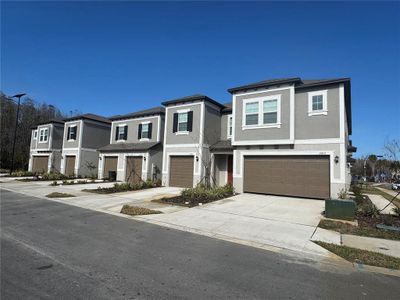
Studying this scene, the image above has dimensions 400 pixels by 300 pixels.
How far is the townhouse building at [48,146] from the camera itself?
1265 inches

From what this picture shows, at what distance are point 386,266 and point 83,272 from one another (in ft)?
19.3

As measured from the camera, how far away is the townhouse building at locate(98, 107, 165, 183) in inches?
875

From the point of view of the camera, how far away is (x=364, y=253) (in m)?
6.02

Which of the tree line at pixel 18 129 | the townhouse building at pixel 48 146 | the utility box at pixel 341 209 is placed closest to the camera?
the utility box at pixel 341 209

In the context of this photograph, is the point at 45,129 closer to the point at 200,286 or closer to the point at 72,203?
the point at 72,203

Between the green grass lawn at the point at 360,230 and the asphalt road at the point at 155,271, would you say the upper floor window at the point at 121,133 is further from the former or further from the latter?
the green grass lawn at the point at 360,230

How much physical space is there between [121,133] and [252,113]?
14730mm

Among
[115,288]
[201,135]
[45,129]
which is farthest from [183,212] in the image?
[45,129]

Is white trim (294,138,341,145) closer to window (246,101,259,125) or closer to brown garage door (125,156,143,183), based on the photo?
window (246,101,259,125)

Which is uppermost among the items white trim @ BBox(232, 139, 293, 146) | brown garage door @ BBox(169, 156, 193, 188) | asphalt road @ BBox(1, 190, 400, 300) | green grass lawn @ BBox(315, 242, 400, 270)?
white trim @ BBox(232, 139, 293, 146)

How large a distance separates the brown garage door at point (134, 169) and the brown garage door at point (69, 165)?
927 cm

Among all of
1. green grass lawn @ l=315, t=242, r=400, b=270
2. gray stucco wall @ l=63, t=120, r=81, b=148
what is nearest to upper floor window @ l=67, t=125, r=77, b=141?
gray stucco wall @ l=63, t=120, r=81, b=148

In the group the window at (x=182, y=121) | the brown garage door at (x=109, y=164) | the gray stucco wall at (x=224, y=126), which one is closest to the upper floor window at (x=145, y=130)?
the brown garage door at (x=109, y=164)

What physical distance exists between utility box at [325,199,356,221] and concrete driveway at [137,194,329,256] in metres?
0.49
